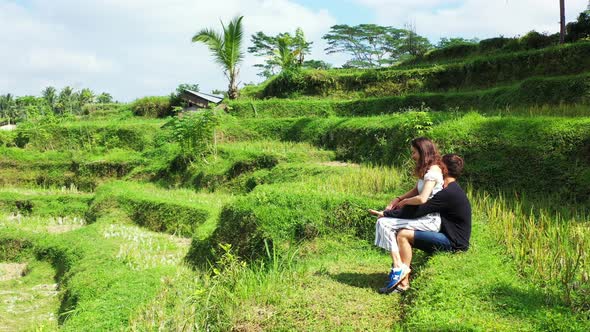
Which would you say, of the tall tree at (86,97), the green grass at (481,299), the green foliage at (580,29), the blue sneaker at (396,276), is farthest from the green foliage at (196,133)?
the tall tree at (86,97)

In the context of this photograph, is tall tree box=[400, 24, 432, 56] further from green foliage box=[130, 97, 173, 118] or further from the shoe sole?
the shoe sole

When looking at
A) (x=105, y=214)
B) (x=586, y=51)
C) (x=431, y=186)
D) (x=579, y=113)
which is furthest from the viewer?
(x=586, y=51)

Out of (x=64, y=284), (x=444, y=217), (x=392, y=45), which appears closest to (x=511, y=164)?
(x=444, y=217)

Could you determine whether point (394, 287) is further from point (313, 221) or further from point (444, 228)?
point (313, 221)

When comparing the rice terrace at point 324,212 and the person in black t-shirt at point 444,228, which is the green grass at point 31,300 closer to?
the rice terrace at point 324,212

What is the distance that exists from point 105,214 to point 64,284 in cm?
417

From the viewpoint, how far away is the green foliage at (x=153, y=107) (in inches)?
977

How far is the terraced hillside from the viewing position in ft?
14.9

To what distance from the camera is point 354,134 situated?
45.0 ft

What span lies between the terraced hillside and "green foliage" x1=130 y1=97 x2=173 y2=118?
6.06 m

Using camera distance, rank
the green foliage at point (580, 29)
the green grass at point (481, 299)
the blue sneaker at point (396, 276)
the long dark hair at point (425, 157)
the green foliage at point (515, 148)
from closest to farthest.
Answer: the green grass at point (481, 299) < the blue sneaker at point (396, 276) < the long dark hair at point (425, 157) < the green foliage at point (515, 148) < the green foliage at point (580, 29)

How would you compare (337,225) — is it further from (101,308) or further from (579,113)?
(579,113)

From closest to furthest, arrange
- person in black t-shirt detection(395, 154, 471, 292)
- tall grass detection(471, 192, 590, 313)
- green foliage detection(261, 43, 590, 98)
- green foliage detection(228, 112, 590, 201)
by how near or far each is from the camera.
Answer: tall grass detection(471, 192, 590, 313)
person in black t-shirt detection(395, 154, 471, 292)
green foliage detection(228, 112, 590, 201)
green foliage detection(261, 43, 590, 98)

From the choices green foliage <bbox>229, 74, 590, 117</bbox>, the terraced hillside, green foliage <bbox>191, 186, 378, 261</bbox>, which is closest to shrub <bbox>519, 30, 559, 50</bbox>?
the terraced hillside
